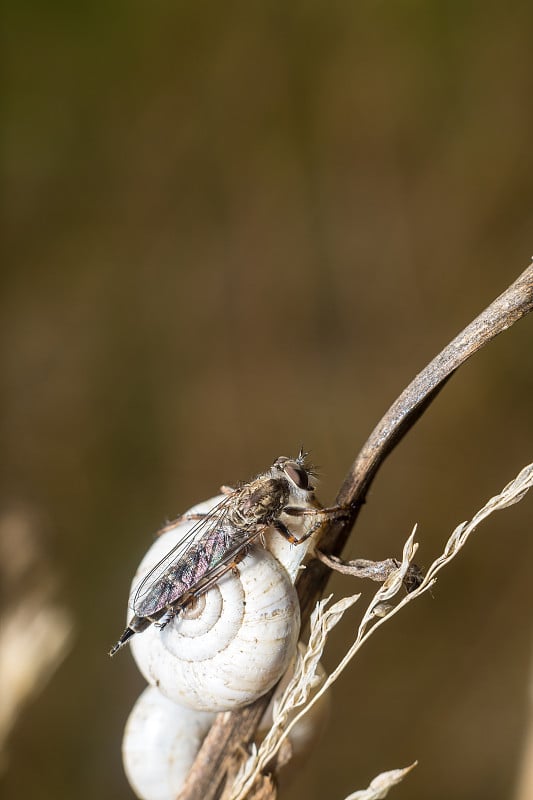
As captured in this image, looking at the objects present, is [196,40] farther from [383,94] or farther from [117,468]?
[117,468]

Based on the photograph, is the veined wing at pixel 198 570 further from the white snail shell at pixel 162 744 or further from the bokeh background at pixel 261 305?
the bokeh background at pixel 261 305

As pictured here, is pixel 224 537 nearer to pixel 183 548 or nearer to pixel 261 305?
pixel 183 548

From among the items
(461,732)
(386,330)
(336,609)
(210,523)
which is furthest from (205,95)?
(461,732)

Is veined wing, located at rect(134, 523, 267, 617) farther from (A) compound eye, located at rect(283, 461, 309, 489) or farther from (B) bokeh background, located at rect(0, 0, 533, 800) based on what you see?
(B) bokeh background, located at rect(0, 0, 533, 800)

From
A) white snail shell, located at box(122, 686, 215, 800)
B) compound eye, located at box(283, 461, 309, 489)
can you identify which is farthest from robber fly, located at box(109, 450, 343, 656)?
white snail shell, located at box(122, 686, 215, 800)

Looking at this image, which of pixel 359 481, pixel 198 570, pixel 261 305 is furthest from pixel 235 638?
pixel 261 305

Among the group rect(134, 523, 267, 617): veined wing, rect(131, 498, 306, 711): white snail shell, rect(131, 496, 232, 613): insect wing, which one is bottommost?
rect(131, 498, 306, 711): white snail shell
